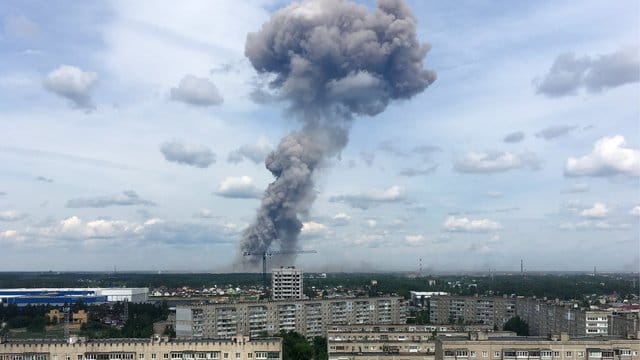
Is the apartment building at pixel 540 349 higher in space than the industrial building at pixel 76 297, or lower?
higher

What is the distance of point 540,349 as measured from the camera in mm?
24781

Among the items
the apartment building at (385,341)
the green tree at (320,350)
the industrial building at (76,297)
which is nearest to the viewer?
the apartment building at (385,341)

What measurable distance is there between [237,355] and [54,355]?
6225mm

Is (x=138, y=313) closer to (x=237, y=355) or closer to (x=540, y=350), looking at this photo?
(x=237, y=355)

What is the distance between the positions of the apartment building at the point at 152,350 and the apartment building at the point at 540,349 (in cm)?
603

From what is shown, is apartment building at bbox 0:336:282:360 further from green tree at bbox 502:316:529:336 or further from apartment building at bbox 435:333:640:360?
green tree at bbox 502:316:529:336

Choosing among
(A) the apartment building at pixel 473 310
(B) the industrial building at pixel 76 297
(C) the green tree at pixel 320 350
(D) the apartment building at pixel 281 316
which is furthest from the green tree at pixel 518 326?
(B) the industrial building at pixel 76 297

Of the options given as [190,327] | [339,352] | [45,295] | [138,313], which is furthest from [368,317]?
[45,295]

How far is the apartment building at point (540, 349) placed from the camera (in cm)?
2473

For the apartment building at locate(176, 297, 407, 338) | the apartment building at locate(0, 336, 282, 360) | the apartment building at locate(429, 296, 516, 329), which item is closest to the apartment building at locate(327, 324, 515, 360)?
the apartment building at locate(0, 336, 282, 360)

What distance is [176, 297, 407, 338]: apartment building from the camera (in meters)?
43.7

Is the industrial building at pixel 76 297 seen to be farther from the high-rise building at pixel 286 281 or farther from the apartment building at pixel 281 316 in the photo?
the apartment building at pixel 281 316

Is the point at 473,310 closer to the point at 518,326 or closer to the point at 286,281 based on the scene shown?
the point at 518,326

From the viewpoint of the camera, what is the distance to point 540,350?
24.8 meters
